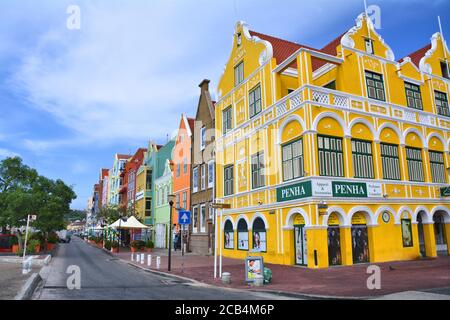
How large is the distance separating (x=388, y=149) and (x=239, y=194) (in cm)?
960

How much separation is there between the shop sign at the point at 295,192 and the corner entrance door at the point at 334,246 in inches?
84.2

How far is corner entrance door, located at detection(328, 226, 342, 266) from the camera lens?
16.8m

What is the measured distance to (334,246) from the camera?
17.1 meters

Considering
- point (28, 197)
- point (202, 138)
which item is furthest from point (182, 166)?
point (28, 197)

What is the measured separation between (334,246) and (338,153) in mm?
4741

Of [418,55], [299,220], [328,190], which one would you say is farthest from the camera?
[418,55]

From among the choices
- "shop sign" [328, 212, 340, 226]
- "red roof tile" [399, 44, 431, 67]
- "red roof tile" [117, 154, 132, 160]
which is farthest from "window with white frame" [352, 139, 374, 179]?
"red roof tile" [117, 154, 132, 160]

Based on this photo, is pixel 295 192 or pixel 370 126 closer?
pixel 295 192

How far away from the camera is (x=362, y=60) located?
20281mm

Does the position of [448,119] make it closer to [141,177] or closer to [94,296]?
[94,296]

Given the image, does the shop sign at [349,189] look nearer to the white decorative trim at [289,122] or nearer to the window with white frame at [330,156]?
the window with white frame at [330,156]

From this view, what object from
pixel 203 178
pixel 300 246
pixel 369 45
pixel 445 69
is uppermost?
pixel 445 69

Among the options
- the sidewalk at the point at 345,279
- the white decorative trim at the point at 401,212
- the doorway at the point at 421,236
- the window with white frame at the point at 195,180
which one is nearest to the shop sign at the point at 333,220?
the sidewalk at the point at 345,279

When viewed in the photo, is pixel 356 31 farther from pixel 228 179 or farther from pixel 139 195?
pixel 139 195
